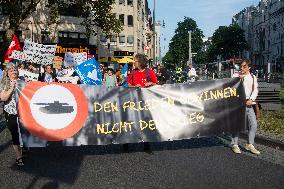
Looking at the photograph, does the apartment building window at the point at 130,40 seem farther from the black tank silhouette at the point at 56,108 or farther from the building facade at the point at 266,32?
the black tank silhouette at the point at 56,108

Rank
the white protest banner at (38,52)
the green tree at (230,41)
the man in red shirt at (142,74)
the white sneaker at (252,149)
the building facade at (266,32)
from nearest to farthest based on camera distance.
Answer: the white sneaker at (252,149) < the man in red shirt at (142,74) < the white protest banner at (38,52) < the building facade at (266,32) < the green tree at (230,41)

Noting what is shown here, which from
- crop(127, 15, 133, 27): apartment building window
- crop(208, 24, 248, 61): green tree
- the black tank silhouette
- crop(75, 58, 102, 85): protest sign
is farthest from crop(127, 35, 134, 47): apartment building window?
the black tank silhouette

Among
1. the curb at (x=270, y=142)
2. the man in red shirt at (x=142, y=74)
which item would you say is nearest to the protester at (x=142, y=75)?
the man in red shirt at (x=142, y=74)

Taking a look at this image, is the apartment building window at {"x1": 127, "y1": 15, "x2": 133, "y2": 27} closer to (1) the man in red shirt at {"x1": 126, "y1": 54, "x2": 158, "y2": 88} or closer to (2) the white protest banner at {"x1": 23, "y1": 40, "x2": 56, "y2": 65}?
(2) the white protest banner at {"x1": 23, "y1": 40, "x2": 56, "y2": 65}

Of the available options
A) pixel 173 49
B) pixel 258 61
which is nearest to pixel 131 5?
pixel 173 49

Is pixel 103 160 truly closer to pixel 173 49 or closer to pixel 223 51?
pixel 173 49

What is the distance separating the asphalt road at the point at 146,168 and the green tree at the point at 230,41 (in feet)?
350

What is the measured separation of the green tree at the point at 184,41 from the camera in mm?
107938

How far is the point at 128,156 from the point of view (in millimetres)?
8375

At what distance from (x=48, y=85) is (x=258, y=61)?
4232 inches

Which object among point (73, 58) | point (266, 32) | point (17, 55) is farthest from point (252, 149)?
point (266, 32)

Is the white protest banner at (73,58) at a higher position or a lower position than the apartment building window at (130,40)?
lower

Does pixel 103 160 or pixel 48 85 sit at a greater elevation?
pixel 48 85

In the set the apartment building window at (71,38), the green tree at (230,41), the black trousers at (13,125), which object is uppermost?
the green tree at (230,41)
